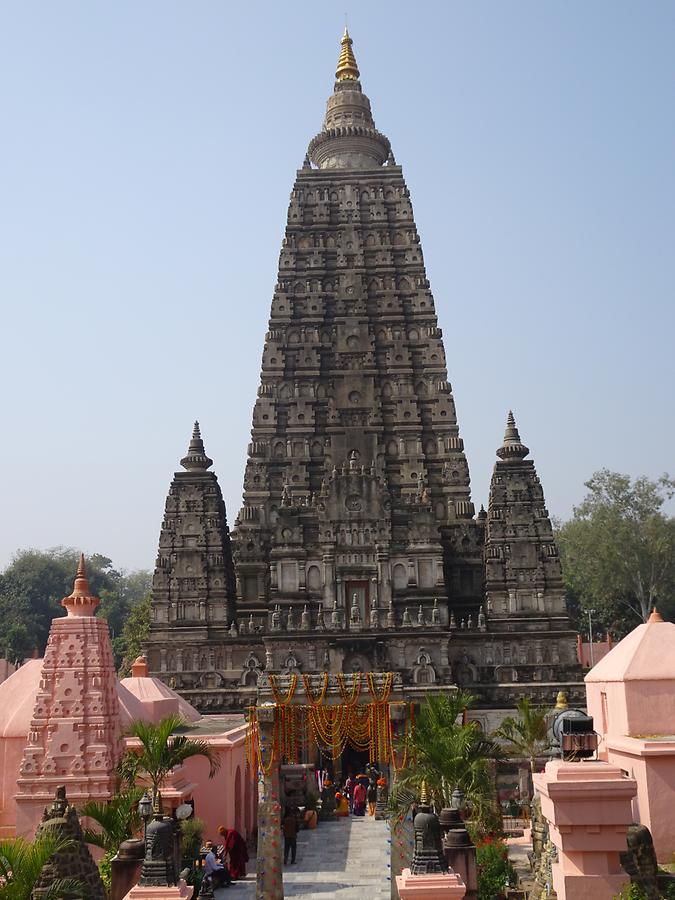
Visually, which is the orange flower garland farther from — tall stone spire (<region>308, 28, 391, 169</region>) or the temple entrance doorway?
tall stone spire (<region>308, 28, 391, 169</region>)

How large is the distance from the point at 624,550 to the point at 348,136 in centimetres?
3296

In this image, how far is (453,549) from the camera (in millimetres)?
50688

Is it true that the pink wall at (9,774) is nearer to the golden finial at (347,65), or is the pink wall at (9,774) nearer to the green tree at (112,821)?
the green tree at (112,821)

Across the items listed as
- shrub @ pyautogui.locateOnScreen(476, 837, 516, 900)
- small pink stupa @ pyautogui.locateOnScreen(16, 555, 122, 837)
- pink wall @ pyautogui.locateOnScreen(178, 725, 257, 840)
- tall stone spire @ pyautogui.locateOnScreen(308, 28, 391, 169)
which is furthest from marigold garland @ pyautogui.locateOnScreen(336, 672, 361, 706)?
tall stone spire @ pyautogui.locateOnScreen(308, 28, 391, 169)

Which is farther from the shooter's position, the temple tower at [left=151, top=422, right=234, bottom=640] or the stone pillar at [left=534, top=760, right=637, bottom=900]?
the temple tower at [left=151, top=422, right=234, bottom=640]

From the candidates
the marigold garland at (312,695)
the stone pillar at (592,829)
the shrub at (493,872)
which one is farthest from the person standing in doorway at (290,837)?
the stone pillar at (592,829)

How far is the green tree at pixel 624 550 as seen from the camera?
2670 inches

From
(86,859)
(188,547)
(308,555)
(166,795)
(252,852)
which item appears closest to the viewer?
(86,859)

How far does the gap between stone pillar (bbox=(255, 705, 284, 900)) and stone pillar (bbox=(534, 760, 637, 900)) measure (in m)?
12.7

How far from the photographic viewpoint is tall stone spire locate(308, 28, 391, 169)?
59.8 m

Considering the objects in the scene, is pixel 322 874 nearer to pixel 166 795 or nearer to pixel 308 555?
pixel 166 795

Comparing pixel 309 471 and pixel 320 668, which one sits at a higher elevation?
pixel 309 471

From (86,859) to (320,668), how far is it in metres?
29.2

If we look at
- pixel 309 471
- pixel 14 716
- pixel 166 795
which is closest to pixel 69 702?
pixel 14 716
